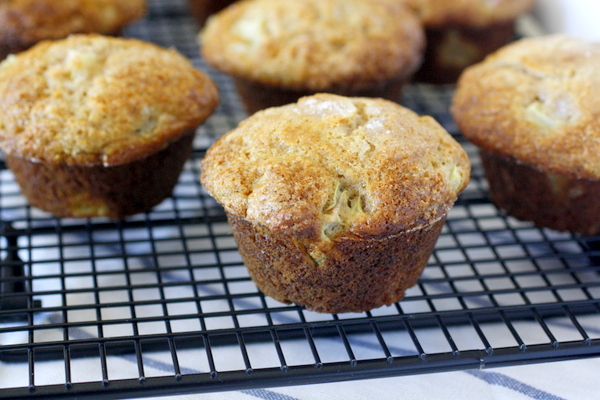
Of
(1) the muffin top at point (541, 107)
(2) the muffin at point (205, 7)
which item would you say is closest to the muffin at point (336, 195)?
(1) the muffin top at point (541, 107)

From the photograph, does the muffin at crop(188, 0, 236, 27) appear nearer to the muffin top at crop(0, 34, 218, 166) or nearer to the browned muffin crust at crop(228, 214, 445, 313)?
the muffin top at crop(0, 34, 218, 166)

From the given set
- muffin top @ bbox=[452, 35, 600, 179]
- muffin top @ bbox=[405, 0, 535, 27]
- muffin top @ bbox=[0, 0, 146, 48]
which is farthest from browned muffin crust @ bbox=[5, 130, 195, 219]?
muffin top @ bbox=[405, 0, 535, 27]

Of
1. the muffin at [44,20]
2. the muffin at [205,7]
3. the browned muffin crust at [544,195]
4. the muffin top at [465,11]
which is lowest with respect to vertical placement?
the muffin at [205,7]

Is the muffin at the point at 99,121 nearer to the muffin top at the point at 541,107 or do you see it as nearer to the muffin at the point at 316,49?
the muffin at the point at 316,49

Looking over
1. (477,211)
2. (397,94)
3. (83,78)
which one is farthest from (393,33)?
(83,78)

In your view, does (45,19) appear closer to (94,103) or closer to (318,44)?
(94,103)
